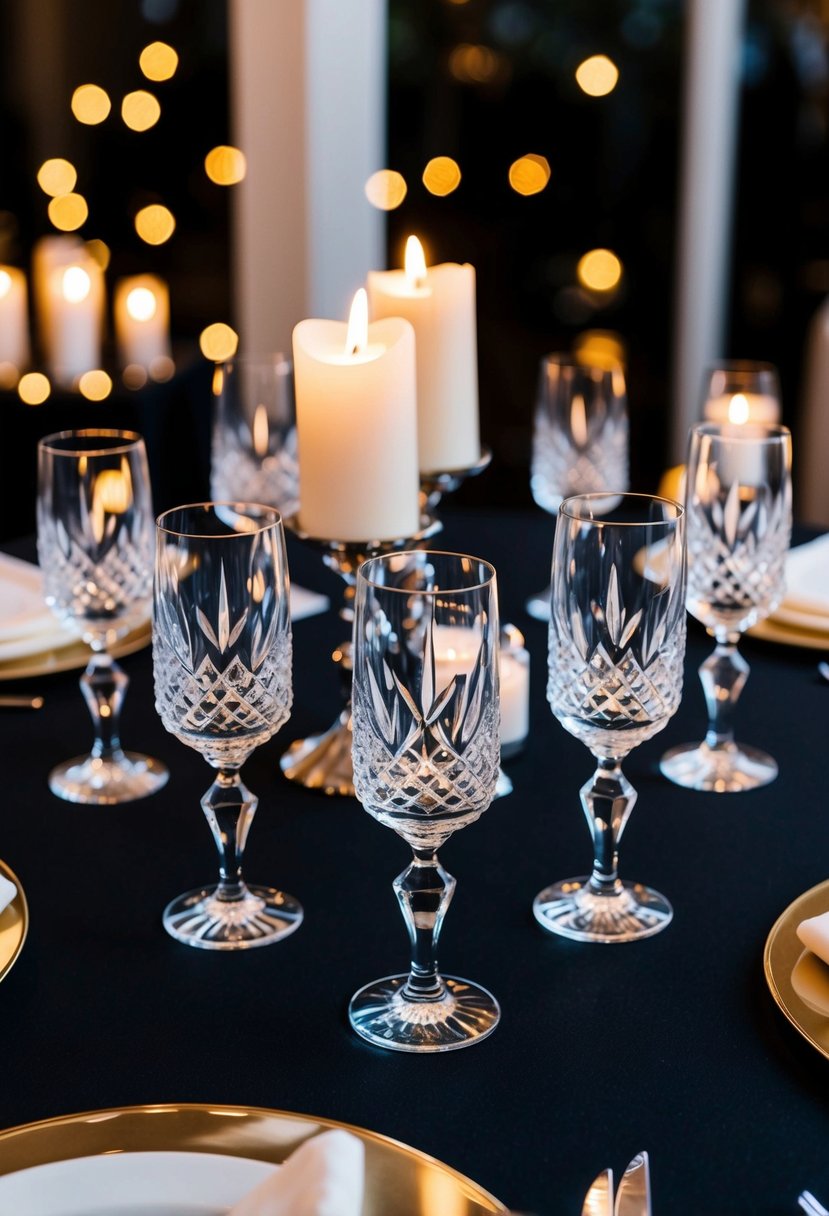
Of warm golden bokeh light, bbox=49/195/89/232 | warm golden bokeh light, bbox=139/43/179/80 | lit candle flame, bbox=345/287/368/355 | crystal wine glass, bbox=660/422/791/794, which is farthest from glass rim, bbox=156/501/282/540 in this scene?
warm golden bokeh light, bbox=49/195/89/232

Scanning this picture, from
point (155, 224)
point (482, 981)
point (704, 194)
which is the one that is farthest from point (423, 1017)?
point (155, 224)

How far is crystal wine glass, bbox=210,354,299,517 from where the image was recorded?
1.36 m

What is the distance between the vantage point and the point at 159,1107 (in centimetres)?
71

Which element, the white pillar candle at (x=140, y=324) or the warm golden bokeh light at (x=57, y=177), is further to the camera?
the warm golden bokeh light at (x=57, y=177)

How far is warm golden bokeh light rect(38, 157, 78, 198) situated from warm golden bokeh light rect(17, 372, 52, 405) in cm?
139

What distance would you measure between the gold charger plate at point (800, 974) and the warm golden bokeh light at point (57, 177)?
11.3 feet

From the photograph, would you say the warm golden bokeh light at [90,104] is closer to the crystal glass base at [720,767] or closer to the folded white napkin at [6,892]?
the crystal glass base at [720,767]

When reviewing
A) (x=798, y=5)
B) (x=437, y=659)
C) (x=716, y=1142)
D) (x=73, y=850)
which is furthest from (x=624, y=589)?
(x=798, y=5)

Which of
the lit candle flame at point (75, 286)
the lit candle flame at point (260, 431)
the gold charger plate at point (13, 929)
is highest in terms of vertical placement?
the lit candle flame at point (75, 286)

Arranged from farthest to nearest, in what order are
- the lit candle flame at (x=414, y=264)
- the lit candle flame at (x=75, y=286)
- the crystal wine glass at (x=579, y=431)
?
the lit candle flame at (x=75, y=286) → the crystal wine glass at (x=579, y=431) → the lit candle flame at (x=414, y=264)

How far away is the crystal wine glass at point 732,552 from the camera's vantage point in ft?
3.68

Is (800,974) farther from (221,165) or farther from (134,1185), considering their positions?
(221,165)

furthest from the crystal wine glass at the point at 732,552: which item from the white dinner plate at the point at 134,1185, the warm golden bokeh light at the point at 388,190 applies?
the warm golden bokeh light at the point at 388,190

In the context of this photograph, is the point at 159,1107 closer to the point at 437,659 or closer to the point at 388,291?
the point at 437,659
